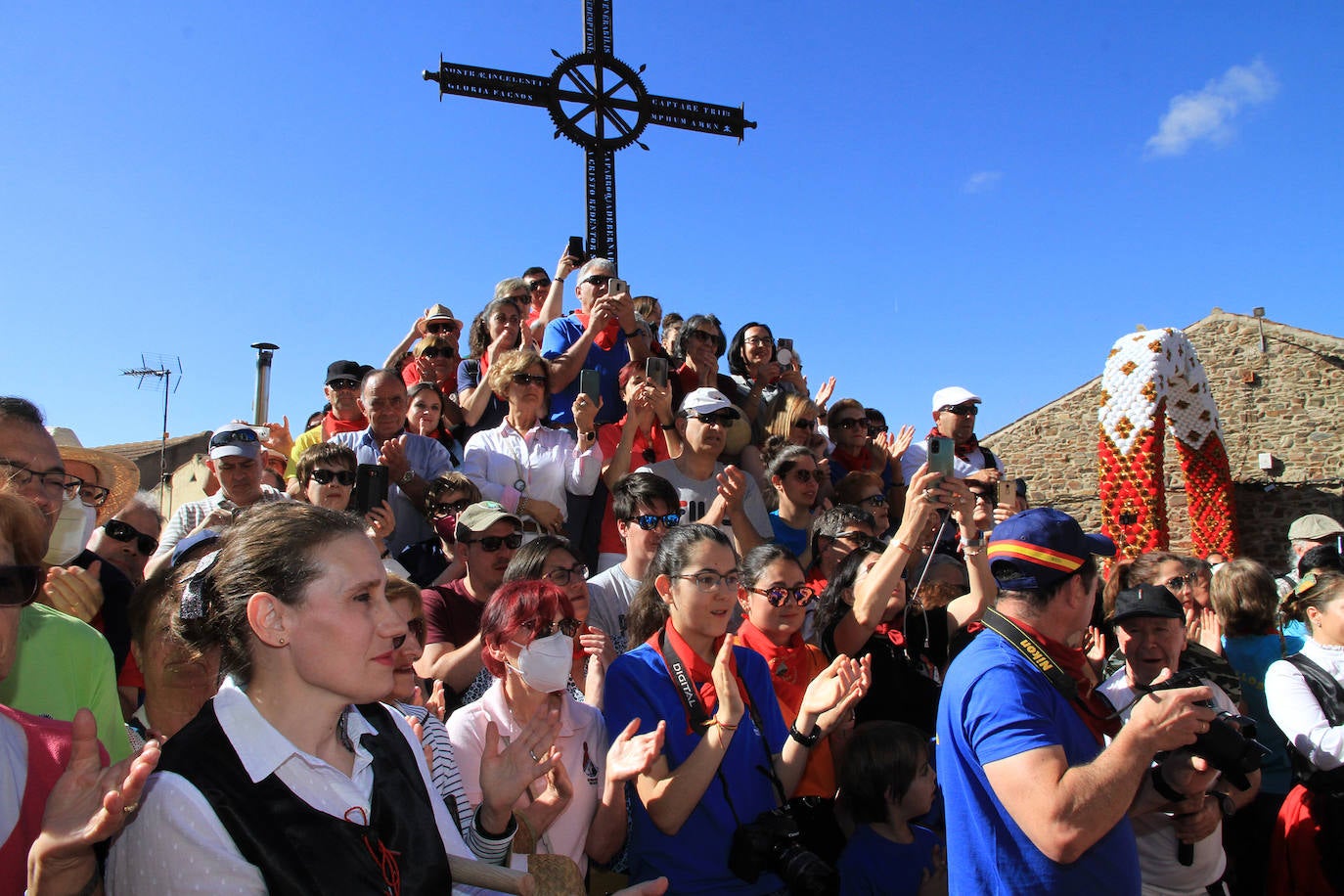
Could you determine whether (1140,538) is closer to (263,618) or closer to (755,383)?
(755,383)

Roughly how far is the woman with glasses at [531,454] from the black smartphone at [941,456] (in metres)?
2.31

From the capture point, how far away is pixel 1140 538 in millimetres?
8227

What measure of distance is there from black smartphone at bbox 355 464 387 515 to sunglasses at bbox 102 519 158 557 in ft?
3.66

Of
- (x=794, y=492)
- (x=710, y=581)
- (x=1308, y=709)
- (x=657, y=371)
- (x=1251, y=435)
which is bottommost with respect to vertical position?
(x=1308, y=709)

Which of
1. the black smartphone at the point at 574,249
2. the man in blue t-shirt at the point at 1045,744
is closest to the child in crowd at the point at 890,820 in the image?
the man in blue t-shirt at the point at 1045,744

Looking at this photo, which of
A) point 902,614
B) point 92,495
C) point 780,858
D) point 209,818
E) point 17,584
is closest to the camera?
point 209,818

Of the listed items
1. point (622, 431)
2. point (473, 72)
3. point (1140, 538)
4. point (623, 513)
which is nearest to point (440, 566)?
point (623, 513)

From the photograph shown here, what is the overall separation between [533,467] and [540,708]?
280cm

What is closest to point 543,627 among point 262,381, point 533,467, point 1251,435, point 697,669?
point 697,669

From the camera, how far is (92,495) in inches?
136

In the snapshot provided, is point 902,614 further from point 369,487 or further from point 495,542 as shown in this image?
point 369,487

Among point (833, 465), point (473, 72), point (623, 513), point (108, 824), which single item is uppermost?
point (473, 72)

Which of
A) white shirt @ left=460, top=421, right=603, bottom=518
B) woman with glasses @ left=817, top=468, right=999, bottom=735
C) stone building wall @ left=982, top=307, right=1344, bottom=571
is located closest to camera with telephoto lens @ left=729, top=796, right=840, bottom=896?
woman with glasses @ left=817, top=468, right=999, bottom=735

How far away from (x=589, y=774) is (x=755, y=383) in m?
5.28
